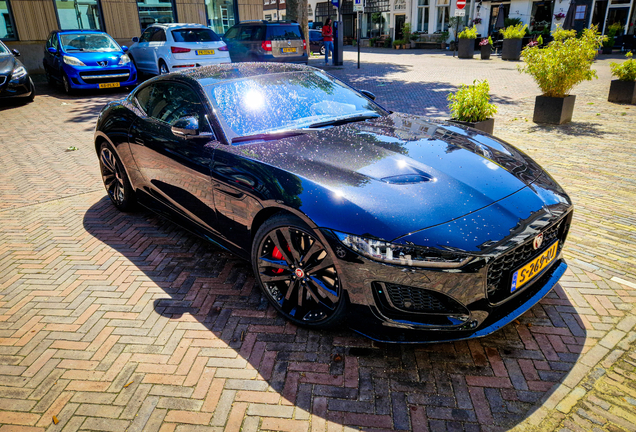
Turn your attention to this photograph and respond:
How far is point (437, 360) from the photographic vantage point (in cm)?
268

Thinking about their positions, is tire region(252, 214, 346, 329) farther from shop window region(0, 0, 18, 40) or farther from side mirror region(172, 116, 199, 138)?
shop window region(0, 0, 18, 40)

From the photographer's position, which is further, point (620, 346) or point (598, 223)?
point (598, 223)

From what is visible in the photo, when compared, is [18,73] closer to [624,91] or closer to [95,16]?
[95,16]

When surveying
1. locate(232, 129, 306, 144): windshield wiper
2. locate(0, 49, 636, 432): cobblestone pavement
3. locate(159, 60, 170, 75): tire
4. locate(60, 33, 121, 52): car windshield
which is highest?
locate(60, 33, 121, 52): car windshield

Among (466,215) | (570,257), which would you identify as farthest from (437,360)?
(570,257)

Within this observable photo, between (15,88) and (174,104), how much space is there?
399 inches

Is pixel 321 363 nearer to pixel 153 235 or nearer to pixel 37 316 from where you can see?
pixel 37 316

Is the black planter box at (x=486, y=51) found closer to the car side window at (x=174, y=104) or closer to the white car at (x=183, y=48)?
the white car at (x=183, y=48)

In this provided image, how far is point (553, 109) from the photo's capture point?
820 centimetres

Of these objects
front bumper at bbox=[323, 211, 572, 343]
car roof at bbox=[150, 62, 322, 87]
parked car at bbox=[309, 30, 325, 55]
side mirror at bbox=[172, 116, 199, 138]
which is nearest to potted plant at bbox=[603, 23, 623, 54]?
parked car at bbox=[309, 30, 325, 55]

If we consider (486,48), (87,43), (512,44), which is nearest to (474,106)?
(87,43)

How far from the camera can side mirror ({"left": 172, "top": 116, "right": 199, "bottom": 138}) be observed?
3.31 m

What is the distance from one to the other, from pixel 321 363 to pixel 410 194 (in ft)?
3.77

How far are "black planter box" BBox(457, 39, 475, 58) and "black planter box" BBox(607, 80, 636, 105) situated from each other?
44.7 feet
